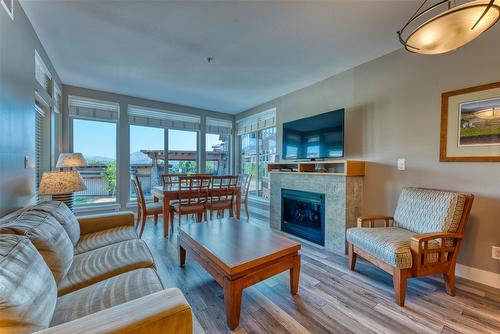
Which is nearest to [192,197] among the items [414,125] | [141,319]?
[141,319]

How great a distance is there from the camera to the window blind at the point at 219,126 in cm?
547

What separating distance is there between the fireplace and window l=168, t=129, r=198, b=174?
257 centimetres

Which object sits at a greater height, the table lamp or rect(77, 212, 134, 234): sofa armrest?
the table lamp

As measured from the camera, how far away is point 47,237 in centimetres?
138

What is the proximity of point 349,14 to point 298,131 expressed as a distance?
1814mm

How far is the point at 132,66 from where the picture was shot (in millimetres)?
3035

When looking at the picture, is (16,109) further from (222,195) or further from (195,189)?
(222,195)

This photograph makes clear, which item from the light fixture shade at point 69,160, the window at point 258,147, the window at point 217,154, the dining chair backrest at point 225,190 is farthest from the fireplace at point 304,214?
the light fixture shade at point 69,160

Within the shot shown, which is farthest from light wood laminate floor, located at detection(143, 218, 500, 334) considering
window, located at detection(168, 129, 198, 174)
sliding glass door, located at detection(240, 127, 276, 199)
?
window, located at detection(168, 129, 198, 174)

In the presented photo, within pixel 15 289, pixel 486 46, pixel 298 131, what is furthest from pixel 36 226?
pixel 486 46

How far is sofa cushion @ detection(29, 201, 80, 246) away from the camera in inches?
68.1

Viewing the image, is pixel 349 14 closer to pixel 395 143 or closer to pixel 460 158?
pixel 395 143

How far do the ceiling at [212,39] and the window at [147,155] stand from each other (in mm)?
1196

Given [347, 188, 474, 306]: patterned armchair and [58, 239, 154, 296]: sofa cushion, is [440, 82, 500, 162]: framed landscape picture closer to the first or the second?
[347, 188, 474, 306]: patterned armchair
